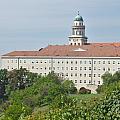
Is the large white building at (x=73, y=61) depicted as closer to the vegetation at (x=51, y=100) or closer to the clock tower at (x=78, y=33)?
the clock tower at (x=78, y=33)

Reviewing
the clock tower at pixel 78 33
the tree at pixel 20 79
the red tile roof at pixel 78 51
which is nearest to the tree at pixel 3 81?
the tree at pixel 20 79

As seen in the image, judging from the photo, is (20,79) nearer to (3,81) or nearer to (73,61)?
(3,81)

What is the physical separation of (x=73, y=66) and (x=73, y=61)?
77 cm

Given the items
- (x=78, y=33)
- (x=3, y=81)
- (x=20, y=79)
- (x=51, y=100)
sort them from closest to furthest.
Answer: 1. (x=51, y=100)
2. (x=20, y=79)
3. (x=3, y=81)
4. (x=78, y=33)

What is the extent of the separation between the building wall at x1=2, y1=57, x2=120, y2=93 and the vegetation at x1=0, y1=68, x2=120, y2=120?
31.4ft

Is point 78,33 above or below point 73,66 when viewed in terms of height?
above

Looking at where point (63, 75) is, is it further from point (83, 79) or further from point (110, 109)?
point (110, 109)

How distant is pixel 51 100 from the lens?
5441cm

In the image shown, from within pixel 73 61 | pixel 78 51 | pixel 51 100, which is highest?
pixel 78 51

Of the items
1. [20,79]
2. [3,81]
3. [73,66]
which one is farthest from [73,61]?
[20,79]

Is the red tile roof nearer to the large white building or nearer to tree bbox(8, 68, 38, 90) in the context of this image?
the large white building

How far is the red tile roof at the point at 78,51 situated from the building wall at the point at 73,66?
81cm

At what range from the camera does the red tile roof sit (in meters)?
90.5

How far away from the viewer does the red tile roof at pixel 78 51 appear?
90.5m
